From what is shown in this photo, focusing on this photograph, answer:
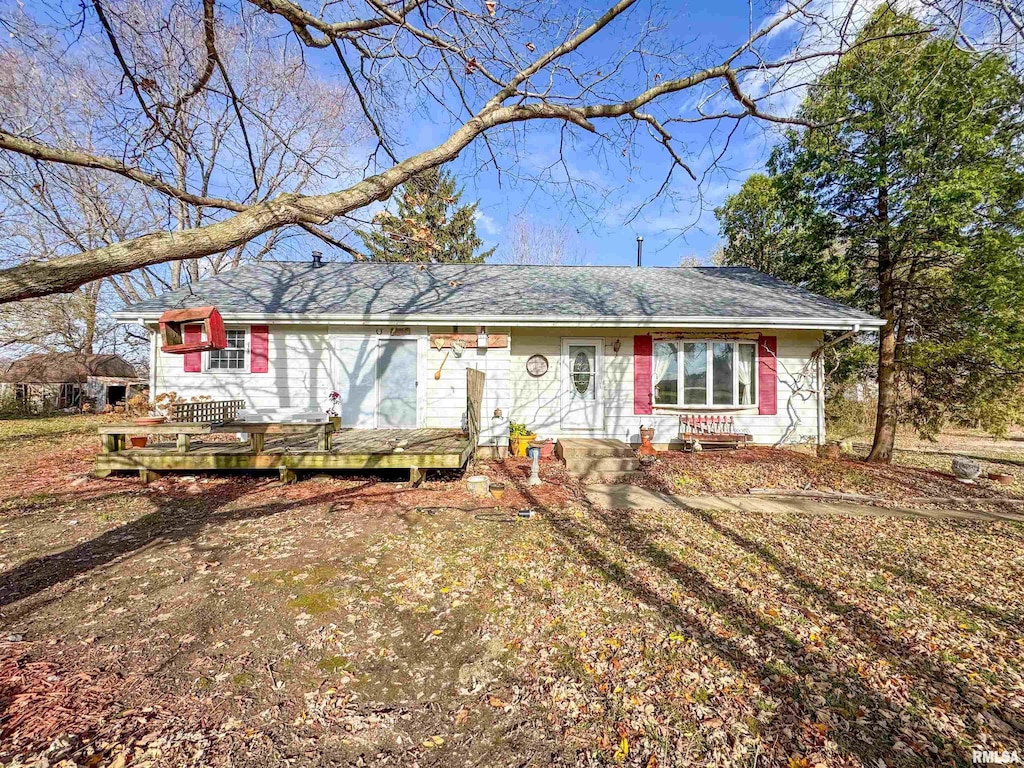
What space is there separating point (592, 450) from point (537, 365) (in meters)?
2.62

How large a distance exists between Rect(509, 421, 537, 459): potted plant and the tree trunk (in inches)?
287

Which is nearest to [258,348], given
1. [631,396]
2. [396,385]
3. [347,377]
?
[347,377]

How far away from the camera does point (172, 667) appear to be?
2455mm

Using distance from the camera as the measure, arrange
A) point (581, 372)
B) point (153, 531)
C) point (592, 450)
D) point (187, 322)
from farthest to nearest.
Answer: point (581, 372) < point (592, 450) < point (187, 322) < point (153, 531)

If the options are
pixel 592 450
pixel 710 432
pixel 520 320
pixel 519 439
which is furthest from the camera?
pixel 710 432

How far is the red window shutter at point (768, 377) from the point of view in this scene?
9.29 m

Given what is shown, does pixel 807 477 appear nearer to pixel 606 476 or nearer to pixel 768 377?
pixel 768 377

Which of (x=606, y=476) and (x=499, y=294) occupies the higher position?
(x=499, y=294)

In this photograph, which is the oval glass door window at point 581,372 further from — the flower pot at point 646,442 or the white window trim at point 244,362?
the white window trim at point 244,362

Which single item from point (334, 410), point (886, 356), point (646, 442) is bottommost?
point (646, 442)

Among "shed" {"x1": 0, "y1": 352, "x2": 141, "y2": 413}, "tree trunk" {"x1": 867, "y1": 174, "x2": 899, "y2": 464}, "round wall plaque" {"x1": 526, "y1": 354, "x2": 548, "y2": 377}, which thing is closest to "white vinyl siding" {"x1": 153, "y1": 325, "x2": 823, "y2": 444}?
"round wall plaque" {"x1": 526, "y1": 354, "x2": 548, "y2": 377}

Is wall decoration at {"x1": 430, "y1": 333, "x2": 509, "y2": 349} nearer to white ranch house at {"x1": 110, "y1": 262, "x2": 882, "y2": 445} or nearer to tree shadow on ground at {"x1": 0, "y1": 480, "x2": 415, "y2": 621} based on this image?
white ranch house at {"x1": 110, "y1": 262, "x2": 882, "y2": 445}

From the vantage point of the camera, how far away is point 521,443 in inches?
345

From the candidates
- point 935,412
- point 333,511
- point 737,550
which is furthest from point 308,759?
point 935,412
